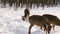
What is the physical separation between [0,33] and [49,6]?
674cm

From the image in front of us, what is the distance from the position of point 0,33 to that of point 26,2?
21.7ft

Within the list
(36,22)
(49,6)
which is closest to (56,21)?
Answer: (36,22)

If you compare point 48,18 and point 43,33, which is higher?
point 48,18

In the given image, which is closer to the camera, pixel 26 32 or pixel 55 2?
pixel 26 32

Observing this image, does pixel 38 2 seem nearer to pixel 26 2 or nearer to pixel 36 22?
pixel 26 2

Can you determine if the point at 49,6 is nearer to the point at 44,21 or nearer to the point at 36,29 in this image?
the point at 36,29

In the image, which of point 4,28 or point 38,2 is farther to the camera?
point 38,2

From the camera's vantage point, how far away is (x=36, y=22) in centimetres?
534

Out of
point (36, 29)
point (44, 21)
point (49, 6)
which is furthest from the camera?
point (49, 6)

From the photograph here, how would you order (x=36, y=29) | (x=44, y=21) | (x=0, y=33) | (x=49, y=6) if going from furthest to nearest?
(x=49, y=6), (x=36, y=29), (x=0, y=33), (x=44, y=21)

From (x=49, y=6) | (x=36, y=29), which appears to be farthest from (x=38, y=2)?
(x=36, y=29)

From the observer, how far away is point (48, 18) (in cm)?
566

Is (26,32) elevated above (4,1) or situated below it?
below

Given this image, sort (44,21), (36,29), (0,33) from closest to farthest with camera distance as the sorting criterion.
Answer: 1. (44,21)
2. (0,33)
3. (36,29)
